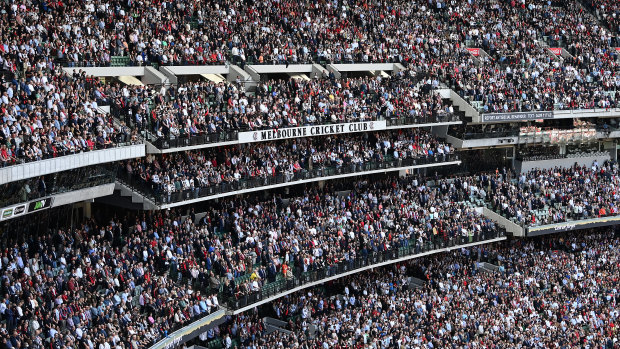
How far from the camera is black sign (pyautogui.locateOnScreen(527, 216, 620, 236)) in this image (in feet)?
149

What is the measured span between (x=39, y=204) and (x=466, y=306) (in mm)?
18809

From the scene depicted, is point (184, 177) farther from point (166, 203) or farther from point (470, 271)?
point (470, 271)

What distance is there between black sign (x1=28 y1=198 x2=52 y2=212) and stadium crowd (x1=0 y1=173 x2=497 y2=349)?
1.33 m

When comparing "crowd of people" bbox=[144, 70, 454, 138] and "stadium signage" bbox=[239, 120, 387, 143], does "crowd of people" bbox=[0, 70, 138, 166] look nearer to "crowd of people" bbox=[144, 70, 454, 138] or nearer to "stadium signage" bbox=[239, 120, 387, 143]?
"crowd of people" bbox=[144, 70, 454, 138]

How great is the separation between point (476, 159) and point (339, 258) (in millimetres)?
13465

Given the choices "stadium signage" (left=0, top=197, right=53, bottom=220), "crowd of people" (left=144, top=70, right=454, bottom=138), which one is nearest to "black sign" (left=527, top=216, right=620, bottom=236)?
"crowd of people" (left=144, top=70, right=454, bottom=138)

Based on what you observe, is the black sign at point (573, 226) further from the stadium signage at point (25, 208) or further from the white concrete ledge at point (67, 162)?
the stadium signage at point (25, 208)

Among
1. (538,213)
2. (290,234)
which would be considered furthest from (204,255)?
(538,213)

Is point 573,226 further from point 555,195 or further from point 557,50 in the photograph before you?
point 557,50

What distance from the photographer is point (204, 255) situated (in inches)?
1324

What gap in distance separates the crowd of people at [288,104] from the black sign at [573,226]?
6516mm

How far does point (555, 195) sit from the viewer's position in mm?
47438

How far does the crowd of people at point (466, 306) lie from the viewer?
35.7 metres

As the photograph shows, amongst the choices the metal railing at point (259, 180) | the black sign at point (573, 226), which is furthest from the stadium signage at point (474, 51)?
the black sign at point (573, 226)
